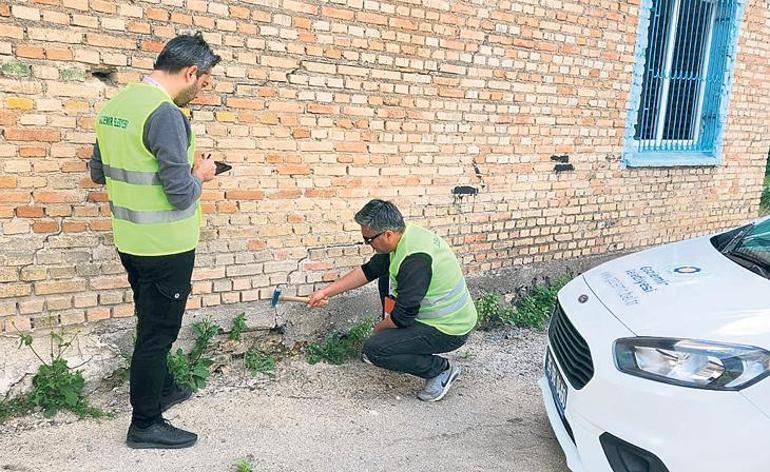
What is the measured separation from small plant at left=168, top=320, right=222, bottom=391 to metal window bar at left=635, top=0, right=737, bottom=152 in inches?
175

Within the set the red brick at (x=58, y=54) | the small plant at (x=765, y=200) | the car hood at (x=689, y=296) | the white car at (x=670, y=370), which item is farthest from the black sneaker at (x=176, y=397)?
the small plant at (x=765, y=200)

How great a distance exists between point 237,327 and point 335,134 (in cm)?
138

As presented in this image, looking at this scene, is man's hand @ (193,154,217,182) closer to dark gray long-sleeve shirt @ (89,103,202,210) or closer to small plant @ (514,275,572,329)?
dark gray long-sleeve shirt @ (89,103,202,210)

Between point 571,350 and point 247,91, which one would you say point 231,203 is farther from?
point 571,350

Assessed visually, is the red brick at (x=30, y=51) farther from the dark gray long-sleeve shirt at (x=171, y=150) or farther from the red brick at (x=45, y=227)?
the dark gray long-sleeve shirt at (x=171, y=150)

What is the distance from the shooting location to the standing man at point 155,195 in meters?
2.52

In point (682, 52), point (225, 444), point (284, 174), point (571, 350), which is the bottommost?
point (225, 444)

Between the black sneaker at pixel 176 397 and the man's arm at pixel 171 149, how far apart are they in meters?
1.25

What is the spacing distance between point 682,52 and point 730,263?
4040 mm

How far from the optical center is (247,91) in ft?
11.6

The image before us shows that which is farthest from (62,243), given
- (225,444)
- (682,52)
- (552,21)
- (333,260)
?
(682,52)

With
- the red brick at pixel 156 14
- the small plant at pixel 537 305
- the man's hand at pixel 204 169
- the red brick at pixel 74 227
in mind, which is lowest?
the small plant at pixel 537 305

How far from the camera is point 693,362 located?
89.7 inches

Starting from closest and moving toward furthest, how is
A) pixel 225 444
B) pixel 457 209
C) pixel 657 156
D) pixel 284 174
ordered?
1. pixel 225 444
2. pixel 284 174
3. pixel 457 209
4. pixel 657 156
